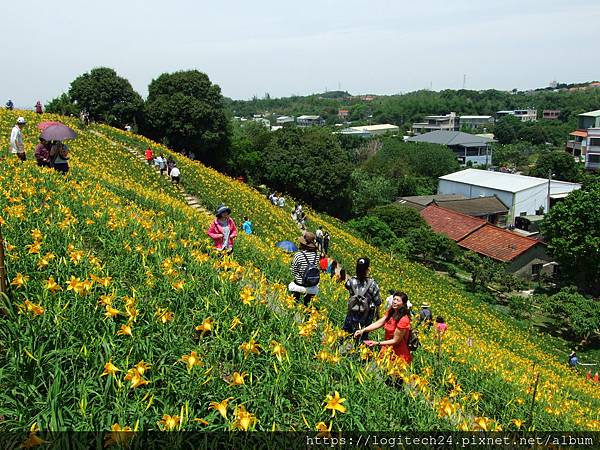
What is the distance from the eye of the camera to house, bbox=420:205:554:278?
3259 cm

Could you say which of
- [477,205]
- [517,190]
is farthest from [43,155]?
[517,190]

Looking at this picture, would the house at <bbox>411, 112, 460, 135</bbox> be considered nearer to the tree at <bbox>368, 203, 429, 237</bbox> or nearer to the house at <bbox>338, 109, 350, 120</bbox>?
the house at <bbox>338, 109, 350, 120</bbox>

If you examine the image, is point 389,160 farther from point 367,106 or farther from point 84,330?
point 367,106

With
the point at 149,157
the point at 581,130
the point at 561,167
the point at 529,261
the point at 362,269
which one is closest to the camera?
the point at 362,269

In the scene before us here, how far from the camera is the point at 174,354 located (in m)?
3.85

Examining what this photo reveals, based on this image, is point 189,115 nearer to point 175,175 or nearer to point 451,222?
point 175,175

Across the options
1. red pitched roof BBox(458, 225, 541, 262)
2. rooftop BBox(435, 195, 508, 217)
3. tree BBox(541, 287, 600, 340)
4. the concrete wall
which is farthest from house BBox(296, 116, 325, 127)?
tree BBox(541, 287, 600, 340)

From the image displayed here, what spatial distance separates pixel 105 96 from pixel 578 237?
33002mm

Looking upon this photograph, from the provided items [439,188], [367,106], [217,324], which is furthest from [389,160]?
[367,106]

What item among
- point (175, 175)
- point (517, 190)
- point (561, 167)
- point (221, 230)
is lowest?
point (517, 190)

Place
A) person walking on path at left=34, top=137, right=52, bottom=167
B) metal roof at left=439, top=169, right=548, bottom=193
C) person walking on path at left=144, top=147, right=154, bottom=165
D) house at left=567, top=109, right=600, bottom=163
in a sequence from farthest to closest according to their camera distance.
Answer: house at left=567, top=109, right=600, bottom=163 < metal roof at left=439, top=169, right=548, bottom=193 < person walking on path at left=144, top=147, right=154, bottom=165 < person walking on path at left=34, top=137, right=52, bottom=167

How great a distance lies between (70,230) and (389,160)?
199 feet

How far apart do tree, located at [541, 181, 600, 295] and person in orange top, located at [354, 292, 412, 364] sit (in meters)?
27.6

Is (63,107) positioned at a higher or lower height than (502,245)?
higher
